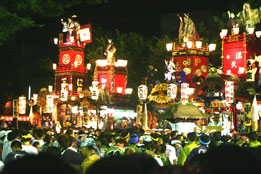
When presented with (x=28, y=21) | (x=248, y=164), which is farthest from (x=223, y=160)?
(x=28, y=21)

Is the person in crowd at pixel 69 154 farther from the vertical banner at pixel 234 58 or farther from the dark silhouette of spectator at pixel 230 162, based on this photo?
the vertical banner at pixel 234 58

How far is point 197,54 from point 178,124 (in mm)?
14865

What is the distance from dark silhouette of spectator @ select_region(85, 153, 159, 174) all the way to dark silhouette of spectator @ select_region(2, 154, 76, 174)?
142 mm

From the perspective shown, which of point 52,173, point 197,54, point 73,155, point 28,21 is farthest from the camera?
point 197,54

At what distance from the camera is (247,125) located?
26156mm

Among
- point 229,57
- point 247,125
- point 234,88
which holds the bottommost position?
point 247,125

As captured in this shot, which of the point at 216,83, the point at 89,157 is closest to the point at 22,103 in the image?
the point at 216,83

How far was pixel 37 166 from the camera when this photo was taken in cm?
243

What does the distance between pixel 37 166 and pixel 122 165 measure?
0.45 m

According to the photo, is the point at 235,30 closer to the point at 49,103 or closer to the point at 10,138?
the point at 49,103

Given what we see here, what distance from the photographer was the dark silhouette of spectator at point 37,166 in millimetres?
2410

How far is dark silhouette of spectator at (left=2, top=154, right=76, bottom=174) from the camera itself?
94.9 inches

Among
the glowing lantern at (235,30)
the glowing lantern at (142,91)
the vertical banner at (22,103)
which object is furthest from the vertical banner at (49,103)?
the glowing lantern at (235,30)

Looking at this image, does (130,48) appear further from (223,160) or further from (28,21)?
(223,160)
